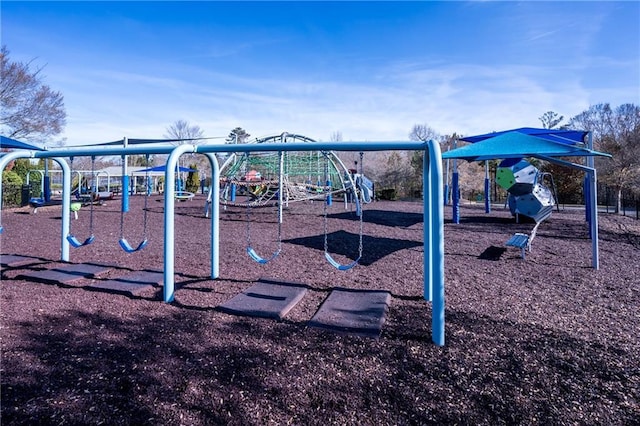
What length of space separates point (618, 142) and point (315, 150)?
883 inches

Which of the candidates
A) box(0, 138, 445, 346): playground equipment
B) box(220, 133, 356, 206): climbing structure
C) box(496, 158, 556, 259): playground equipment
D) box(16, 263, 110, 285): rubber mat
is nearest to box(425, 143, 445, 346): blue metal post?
box(0, 138, 445, 346): playground equipment

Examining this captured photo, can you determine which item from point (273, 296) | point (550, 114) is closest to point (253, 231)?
point (273, 296)

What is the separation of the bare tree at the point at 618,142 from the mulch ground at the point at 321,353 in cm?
1468

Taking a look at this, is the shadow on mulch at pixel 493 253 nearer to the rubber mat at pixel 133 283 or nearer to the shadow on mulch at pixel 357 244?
the shadow on mulch at pixel 357 244

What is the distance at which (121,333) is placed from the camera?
11.4 feet

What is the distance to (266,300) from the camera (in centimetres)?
441

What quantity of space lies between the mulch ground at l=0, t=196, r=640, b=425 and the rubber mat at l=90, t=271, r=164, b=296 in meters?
0.13

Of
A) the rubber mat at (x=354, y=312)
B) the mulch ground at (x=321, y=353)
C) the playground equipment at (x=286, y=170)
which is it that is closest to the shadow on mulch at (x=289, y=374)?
the mulch ground at (x=321, y=353)

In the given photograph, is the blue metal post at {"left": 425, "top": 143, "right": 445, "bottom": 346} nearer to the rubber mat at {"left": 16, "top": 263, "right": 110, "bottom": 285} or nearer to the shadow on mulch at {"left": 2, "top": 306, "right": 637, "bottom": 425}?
the shadow on mulch at {"left": 2, "top": 306, "right": 637, "bottom": 425}

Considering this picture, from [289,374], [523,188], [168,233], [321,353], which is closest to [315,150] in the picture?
[168,233]

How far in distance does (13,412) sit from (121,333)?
3.90 feet

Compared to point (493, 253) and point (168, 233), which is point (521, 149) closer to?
point (493, 253)

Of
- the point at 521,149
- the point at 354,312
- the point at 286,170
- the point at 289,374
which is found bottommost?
the point at 289,374

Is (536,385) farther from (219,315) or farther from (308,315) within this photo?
(219,315)
